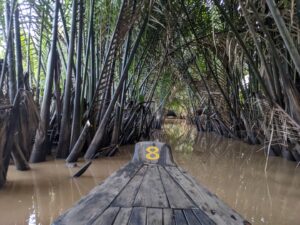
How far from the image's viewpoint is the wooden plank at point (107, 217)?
3.26 ft

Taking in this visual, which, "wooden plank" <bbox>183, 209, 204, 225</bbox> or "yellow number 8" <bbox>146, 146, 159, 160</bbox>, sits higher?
"yellow number 8" <bbox>146, 146, 159, 160</bbox>

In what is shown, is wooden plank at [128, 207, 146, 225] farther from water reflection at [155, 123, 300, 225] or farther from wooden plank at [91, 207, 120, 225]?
water reflection at [155, 123, 300, 225]

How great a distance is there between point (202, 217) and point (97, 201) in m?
0.38

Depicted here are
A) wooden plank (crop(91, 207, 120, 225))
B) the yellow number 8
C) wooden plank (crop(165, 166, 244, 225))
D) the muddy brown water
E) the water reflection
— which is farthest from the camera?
the water reflection

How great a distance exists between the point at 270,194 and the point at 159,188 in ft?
6.11

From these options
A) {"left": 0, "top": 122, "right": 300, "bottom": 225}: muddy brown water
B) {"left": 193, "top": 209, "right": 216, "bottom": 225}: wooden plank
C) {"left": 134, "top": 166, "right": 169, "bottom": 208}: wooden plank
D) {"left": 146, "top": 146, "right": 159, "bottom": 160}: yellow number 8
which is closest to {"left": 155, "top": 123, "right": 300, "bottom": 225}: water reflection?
{"left": 0, "top": 122, "right": 300, "bottom": 225}: muddy brown water

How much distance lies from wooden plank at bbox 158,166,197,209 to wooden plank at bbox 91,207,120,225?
0.67ft

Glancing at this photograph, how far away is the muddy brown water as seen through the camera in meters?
2.13

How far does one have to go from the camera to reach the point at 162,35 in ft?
21.2

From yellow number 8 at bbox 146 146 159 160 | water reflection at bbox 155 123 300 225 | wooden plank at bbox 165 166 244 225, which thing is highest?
yellow number 8 at bbox 146 146 159 160

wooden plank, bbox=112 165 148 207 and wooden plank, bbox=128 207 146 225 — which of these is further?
wooden plank, bbox=112 165 148 207

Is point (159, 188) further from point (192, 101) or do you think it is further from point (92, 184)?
point (192, 101)

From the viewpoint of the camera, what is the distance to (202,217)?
1063 millimetres

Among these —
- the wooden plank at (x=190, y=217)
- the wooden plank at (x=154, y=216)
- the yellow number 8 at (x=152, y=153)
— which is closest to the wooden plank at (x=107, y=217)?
the wooden plank at (x=154, y=216)
